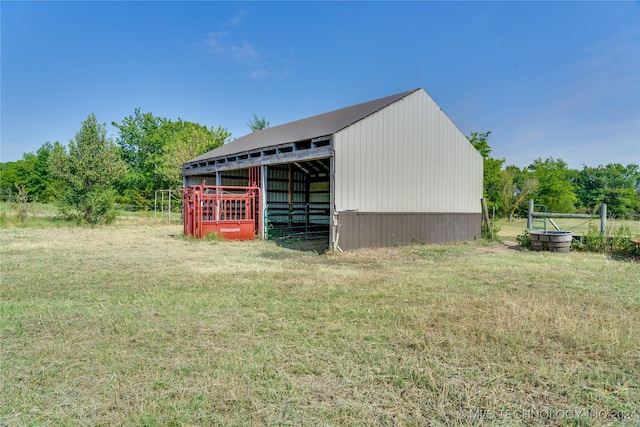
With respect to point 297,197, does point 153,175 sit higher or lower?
higher

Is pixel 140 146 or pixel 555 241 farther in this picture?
pixel 140 146

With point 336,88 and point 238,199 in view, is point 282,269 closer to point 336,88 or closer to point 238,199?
point 238,199

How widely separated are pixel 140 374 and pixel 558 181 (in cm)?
4072

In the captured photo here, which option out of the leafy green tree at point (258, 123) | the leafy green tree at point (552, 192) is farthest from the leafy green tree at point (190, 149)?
the leafy green tree at point (552, 192)

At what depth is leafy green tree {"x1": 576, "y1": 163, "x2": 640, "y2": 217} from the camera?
132 feet

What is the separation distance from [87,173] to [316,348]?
60.8 ft

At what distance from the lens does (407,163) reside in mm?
11727

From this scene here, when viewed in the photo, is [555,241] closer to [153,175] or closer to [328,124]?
[328,124]

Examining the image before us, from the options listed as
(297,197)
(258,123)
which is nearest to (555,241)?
(297,197)

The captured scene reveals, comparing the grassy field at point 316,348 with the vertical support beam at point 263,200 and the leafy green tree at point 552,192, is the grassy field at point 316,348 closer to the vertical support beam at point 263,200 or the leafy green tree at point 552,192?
the vertical support beam at point 263,200

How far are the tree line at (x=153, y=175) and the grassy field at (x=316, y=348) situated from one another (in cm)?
854

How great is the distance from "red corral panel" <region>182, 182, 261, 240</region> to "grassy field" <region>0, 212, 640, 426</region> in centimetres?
573

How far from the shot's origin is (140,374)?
9.16ft

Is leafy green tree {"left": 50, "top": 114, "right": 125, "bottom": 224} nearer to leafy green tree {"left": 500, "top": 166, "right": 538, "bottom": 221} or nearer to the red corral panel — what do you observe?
the red corral panel
